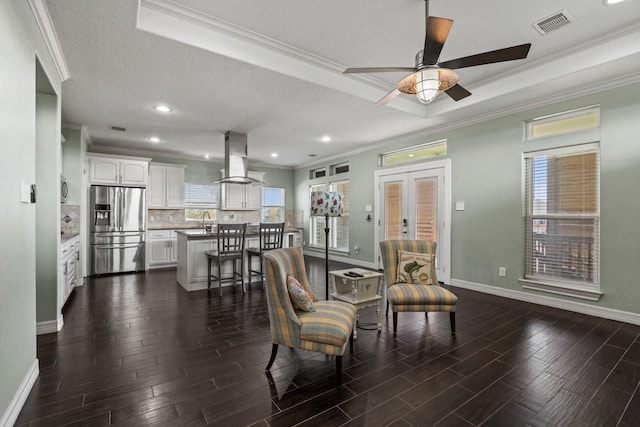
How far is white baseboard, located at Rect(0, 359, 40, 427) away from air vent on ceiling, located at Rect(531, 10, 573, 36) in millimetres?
4735

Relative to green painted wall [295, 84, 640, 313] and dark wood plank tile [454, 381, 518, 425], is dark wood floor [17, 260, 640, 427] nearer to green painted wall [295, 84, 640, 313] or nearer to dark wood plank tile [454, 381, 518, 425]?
dark wood plank tile [454, 381, 518, 425]

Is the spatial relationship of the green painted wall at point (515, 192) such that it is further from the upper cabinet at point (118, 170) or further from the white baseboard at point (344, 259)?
the upper cabinet at point (118, 170)

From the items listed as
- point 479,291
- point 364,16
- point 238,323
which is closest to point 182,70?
point 364,16

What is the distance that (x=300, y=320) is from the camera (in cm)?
221

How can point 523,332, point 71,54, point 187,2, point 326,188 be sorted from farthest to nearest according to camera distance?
point 326,188 < point 523,332 < point 71,54 < point 187,2

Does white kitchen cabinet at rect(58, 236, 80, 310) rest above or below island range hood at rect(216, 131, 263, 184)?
below

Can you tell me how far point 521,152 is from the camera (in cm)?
418

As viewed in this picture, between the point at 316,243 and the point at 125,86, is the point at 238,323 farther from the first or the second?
the point at 316,243

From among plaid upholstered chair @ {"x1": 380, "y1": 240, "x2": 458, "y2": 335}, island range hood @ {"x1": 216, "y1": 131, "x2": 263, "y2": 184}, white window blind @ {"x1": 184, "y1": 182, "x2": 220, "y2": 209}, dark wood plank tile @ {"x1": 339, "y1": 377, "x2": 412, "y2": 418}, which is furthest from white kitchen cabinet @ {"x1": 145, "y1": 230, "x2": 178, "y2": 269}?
dark wood plank tile @ {"x1": 339, "y1": 377, "x2": 412, "y2": 418}

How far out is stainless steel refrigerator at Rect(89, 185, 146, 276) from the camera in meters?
5.83

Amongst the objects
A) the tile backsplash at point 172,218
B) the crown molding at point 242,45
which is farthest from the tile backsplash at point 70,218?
the crown molding at point 242,45

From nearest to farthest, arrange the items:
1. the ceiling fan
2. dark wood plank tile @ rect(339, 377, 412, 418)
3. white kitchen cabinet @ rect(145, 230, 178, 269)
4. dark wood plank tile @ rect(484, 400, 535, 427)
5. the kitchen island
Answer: dark wood plank tile @ rect(484, 400, 535, 427) < dark wood plank tile @ rect(339, 377, 412, 418) < the ceiling fan < the kitchen island < white kitchen cabinet @ rect(145, 230, 178, 269)

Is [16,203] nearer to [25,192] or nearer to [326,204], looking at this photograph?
[25,192]

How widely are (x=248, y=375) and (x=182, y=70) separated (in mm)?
2985
